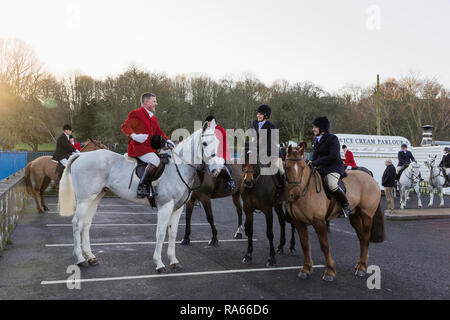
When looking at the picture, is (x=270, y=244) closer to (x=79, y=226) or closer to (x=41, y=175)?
(x=79, y=226)

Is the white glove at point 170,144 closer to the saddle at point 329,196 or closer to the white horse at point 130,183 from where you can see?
the white horse at point 130,183

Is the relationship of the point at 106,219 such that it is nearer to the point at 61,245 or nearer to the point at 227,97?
the point at 61,245

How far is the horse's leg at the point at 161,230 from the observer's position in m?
5.69

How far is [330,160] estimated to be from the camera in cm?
571

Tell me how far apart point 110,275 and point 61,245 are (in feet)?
8.39

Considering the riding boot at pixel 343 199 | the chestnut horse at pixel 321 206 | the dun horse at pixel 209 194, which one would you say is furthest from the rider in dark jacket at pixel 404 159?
the riding boot at pixel 343 199

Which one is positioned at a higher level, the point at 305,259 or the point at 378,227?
the point at 378,227

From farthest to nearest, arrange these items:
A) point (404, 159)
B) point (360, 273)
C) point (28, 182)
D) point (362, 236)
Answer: point (404, 159)
point (28, 182)
point (362, 236)
point (360, 273)

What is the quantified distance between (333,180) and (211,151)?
2055mm

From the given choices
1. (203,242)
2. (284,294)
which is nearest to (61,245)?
(203,242)

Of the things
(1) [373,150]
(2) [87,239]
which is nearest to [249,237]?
(2) [87,239]

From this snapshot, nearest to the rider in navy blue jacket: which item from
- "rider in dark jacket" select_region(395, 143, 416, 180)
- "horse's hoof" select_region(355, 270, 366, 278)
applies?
"horse's hoof" select_region(355, 270, 366, 278)

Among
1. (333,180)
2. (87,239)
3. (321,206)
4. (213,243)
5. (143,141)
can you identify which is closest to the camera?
(321,206)

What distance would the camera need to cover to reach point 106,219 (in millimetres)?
10742
